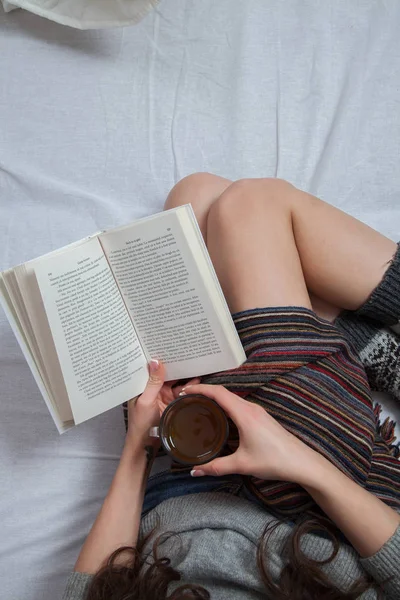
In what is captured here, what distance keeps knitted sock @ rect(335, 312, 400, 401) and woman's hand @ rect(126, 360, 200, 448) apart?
0.25m

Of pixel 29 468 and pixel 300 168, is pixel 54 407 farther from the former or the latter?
pixel 300 168

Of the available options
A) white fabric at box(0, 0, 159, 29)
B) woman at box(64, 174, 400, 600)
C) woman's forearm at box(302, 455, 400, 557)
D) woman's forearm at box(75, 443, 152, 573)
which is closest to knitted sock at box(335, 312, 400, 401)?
woman at box(64, 174, 400, 600)

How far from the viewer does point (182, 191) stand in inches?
36.6

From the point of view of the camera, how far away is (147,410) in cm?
77

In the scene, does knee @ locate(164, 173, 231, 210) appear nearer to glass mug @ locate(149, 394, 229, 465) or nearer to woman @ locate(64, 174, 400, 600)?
woman @ locate(64, 174, 400, 600)

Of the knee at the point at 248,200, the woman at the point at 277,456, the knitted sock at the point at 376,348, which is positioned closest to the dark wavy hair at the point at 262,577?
the woman at the point at 277,456

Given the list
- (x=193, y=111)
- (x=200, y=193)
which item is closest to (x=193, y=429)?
(x=200, y=193)

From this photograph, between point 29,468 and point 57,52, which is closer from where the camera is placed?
point 29,468

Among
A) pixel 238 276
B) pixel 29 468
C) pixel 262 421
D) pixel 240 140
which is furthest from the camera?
pixel 240 140

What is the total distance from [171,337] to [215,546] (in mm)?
256

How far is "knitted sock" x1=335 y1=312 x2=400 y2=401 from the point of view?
86 cm

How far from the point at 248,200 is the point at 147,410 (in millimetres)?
319

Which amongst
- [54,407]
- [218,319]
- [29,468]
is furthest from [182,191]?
[29,468]

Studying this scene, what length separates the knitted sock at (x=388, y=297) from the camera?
0.82 m
